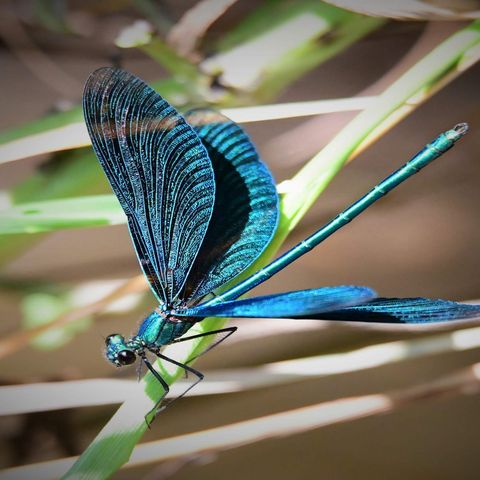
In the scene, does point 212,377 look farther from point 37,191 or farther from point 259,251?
point 37,191

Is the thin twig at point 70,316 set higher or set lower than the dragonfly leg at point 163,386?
higher

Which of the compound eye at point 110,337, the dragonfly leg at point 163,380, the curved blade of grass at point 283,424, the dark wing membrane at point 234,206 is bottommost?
the curved blade of grass at point 283,424

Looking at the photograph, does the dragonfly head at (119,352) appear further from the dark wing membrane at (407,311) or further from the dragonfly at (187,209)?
the dark wing membrane at (407,311)

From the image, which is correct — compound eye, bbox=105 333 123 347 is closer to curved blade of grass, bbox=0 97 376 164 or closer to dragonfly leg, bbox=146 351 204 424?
dragonfly leg, bbox=146 351 204 424

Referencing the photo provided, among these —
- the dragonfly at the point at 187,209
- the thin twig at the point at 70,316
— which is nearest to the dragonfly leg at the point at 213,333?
the dragonfly at the point at 187,209

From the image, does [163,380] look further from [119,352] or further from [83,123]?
[83,123]

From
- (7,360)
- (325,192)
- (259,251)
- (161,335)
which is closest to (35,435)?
(7,360)

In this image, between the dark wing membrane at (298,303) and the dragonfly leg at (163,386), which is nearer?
the dark wing membrane at (298,303)
